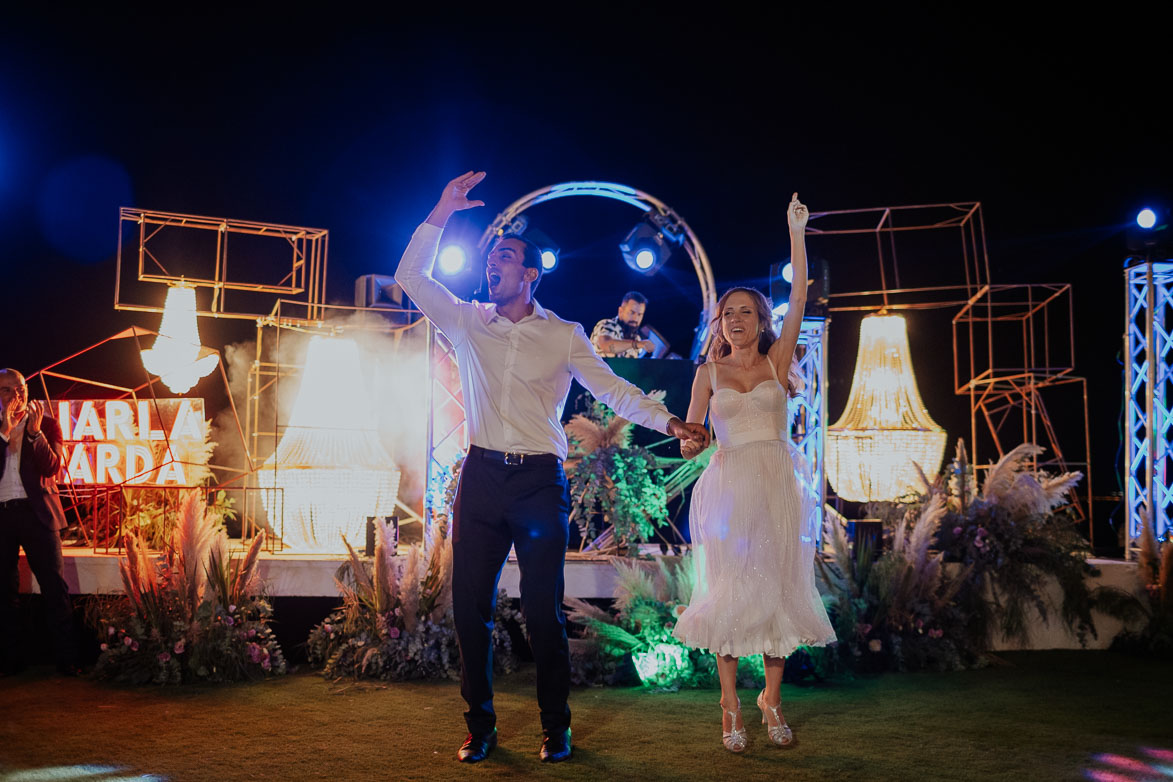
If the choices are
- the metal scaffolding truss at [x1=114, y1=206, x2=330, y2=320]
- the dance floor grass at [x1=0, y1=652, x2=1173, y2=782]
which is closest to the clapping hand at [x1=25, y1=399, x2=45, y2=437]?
the dance floor grass at [x1=0, y1=652, x2=1173, y2=782]

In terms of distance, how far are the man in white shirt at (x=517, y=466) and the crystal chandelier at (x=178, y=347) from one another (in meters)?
5.13

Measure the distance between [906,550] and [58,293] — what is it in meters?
7.80

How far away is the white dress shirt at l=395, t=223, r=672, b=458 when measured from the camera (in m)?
3.88

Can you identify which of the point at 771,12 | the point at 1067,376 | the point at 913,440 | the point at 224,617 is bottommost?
the point at 224,617

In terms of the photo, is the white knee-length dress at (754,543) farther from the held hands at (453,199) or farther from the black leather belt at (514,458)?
the held hands at (453,199)

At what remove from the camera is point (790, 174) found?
11.1 metres

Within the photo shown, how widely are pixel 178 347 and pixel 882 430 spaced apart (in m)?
6.25

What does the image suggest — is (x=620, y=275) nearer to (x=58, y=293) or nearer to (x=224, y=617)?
(x=58, y=293)

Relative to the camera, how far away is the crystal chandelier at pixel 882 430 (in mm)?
8969

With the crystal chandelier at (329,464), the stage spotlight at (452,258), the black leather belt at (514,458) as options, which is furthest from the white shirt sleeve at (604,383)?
the stage spotlight at (452,258)

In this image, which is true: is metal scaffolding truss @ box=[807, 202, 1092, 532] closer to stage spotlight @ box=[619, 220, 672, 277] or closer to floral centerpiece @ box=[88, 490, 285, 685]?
stage spotlight @ box=[619, 220, 672, 277]

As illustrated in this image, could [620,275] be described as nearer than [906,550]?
No

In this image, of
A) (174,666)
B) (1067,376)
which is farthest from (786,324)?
(1067,376)

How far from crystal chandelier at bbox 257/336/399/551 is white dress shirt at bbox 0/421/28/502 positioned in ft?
5.58
